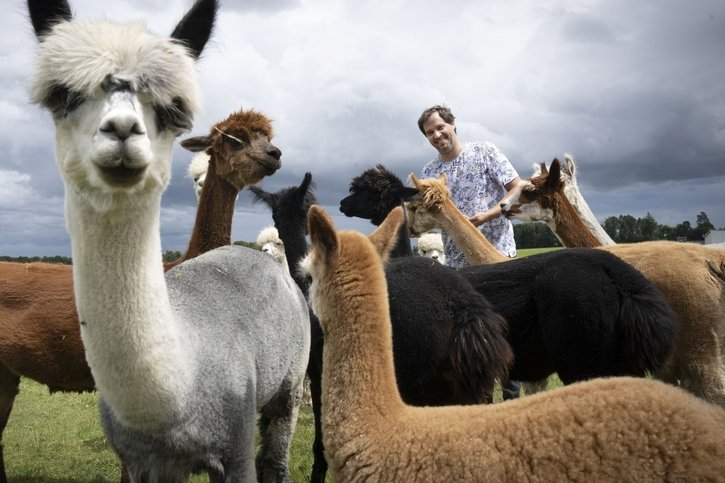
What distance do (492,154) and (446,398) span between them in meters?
2.98

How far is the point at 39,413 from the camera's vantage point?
8000 mm

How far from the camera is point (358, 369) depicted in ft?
7.71

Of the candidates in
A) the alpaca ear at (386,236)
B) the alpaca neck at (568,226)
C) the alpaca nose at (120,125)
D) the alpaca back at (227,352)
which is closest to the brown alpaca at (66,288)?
the alpaca back at (227,352)

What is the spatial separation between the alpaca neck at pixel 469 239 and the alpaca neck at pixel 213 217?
Result: 198 cm

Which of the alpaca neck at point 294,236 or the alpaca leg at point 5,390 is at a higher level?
the alpaca neck at point 294,236

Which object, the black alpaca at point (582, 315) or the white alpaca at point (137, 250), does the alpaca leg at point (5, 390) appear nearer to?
the white alpaca at point (137, 250)

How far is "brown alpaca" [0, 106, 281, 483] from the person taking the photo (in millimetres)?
4715

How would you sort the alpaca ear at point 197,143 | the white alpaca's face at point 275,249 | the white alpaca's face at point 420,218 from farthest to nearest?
1. the white alpaca's face at point 275,249
2. the white alpaca's face at point 420,218
3. the alpaca ear at point 197,143

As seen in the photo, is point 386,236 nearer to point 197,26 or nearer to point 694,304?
point 197,26

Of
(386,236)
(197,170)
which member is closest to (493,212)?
(386,236)

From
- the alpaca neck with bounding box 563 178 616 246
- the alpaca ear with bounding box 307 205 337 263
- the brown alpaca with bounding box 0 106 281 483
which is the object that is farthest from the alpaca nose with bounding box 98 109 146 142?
the alpaca neck with bounding box 563 178 616 246

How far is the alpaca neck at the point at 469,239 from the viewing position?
5680 millimetres

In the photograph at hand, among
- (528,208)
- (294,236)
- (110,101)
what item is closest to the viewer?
(110,101)

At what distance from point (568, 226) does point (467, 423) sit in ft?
16.1
